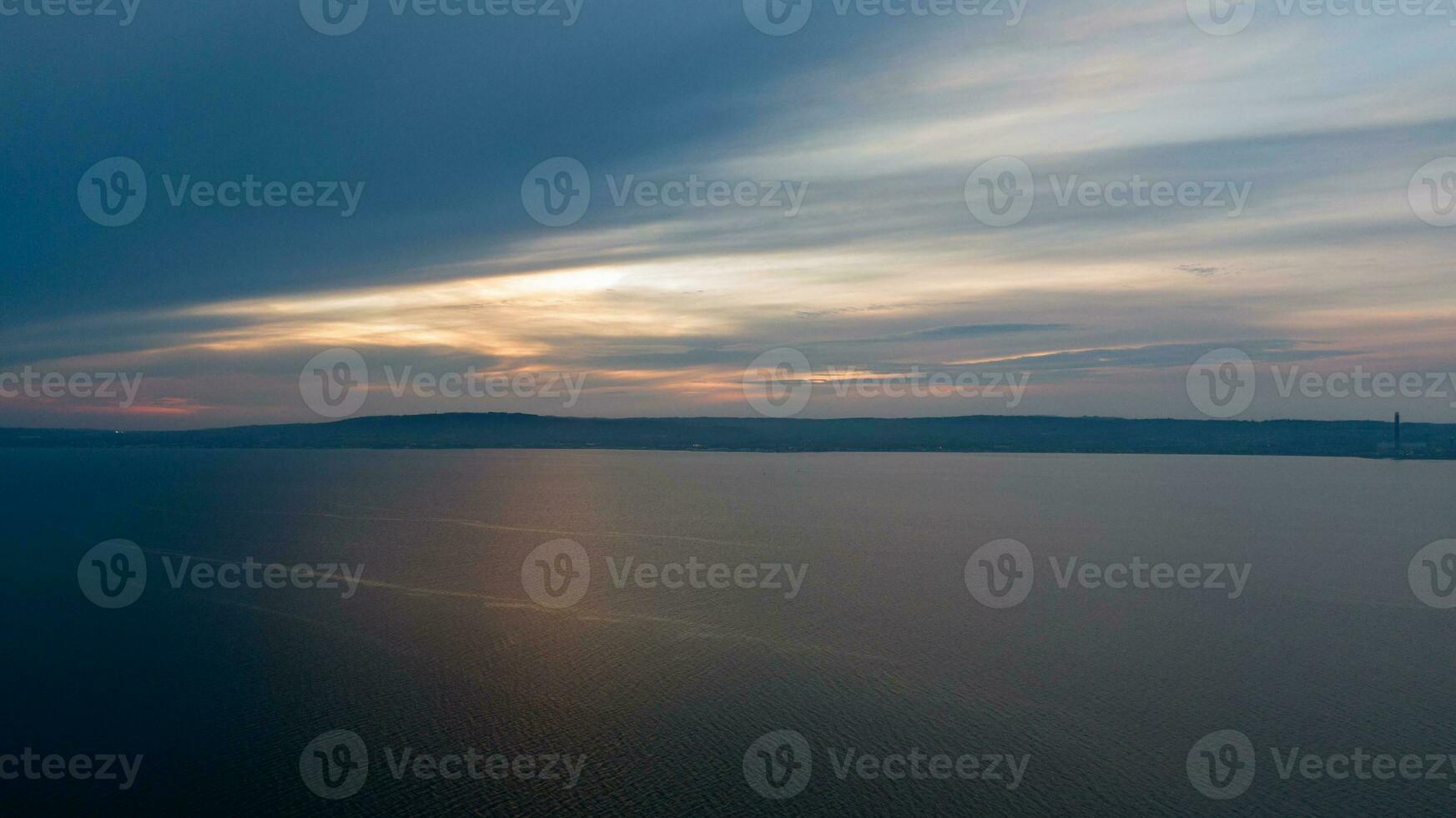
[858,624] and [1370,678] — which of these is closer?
[1370,678]

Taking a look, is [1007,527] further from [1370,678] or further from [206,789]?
[206,789]

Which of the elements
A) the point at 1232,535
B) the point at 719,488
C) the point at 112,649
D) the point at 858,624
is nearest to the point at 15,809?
the point at 112,649

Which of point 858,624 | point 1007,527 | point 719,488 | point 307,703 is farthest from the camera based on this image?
point 719,488

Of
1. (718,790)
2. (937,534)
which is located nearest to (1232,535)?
(937,534)

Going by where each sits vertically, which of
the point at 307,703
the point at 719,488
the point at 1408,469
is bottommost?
the point at 307,703

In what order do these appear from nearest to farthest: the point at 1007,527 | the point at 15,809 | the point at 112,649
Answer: the point at 15,809
the point at 112,649
the point at 1007,527

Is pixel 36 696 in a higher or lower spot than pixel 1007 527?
lower
